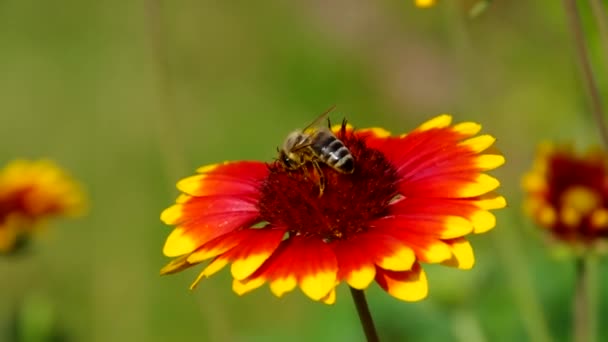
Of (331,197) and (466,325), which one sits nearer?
(331,197)

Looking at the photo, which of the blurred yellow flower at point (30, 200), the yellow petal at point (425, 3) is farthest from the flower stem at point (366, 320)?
the blurred yellow flower at point (30, 200)

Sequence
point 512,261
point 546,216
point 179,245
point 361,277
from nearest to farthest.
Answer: point 361,277
point 179,245
point 546,216
point 512,261

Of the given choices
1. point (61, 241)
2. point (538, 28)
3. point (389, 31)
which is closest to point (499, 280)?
point (538, 28)

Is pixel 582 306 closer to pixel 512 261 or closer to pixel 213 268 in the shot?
pixel 512 261

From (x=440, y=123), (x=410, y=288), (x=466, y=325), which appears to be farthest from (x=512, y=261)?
(x=410, y=288)

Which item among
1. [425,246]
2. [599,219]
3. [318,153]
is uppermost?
[318,153]

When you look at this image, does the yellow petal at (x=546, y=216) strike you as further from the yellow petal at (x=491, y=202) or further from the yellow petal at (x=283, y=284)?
the yellow petal at (x=283, y=284)
